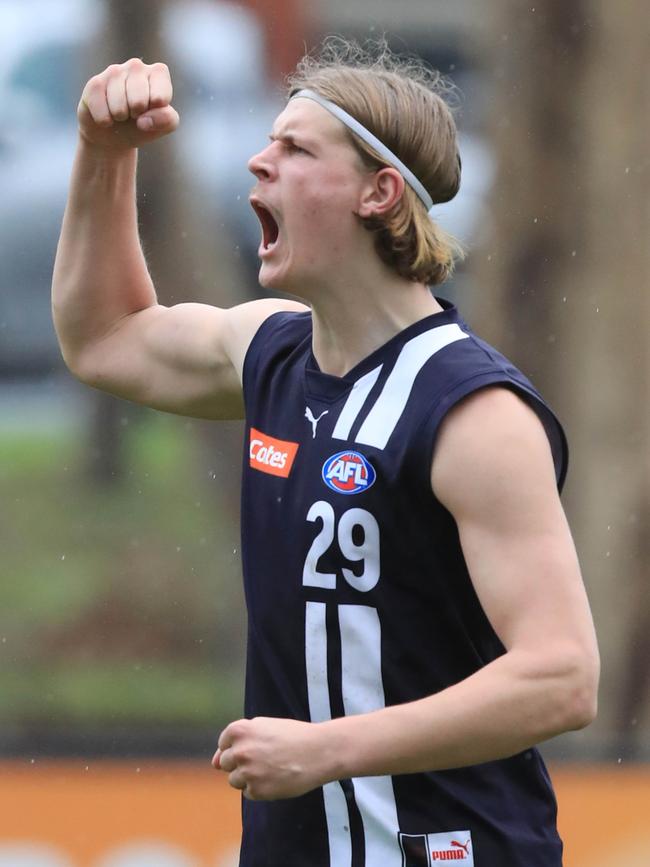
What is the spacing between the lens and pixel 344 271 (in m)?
2.41

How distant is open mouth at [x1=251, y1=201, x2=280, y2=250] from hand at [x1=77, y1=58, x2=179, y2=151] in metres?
0.23

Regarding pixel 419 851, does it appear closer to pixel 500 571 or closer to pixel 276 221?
pixel 500 571

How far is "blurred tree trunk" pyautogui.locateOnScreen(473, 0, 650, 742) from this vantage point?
209 inches

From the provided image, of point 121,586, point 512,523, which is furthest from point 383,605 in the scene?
point 121,586

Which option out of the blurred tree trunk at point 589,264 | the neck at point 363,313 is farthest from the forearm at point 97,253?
the blurred tree trunk at point 589,264

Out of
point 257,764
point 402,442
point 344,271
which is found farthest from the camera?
point 344,271

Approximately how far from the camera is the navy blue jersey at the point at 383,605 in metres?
2.22

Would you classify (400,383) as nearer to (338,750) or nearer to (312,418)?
(312,418)

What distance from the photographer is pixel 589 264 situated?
533 centimetres

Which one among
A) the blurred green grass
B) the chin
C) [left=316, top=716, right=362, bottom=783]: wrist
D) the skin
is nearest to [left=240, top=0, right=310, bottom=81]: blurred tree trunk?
the blurred green grass

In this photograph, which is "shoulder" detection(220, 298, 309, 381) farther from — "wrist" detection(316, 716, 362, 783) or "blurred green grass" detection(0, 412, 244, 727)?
"blurred green grass" detection(0, 412, 244, 727)

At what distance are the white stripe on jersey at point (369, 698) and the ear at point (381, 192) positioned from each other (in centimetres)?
62

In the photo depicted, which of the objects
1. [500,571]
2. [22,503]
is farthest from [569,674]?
[22,503]

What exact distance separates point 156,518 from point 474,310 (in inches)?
54.2
